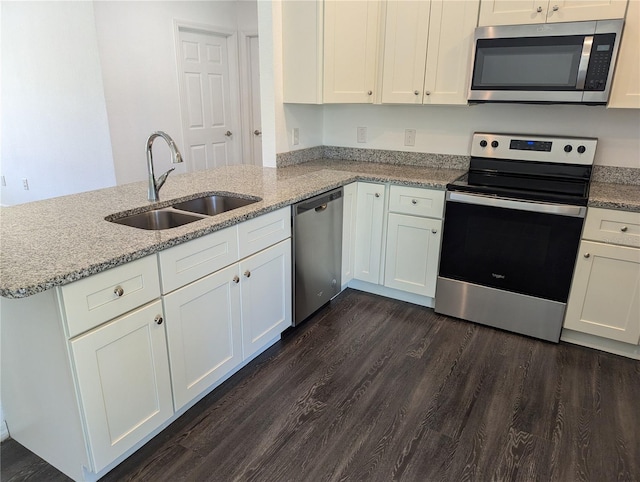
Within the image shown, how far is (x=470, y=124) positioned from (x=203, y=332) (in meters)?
2.29

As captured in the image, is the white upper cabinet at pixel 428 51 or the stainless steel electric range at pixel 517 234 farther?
the white upper cabinet at pixel 428 51

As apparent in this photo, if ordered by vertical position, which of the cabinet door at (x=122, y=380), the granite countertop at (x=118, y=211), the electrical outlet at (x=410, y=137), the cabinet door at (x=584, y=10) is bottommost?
the cabinet door at (x=122, y=380)

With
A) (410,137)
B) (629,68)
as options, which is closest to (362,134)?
(410,137)

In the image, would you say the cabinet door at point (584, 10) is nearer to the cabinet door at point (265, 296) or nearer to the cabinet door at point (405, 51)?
the cabinet door at point (405, 51)

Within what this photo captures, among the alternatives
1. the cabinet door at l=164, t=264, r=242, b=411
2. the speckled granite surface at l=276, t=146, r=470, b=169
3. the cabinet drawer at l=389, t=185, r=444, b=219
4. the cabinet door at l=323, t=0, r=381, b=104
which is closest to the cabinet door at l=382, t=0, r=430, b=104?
the cabinet door at l=323, t=0, r=381, b=104

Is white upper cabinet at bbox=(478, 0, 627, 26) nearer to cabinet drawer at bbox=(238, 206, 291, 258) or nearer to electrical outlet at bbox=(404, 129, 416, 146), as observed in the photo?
electrical outlet at bbox=(404, 129, 416, 146)

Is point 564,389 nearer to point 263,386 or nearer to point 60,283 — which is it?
point 263,386

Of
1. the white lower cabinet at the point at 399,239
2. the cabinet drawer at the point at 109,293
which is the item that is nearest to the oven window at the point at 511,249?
the white lower cabinet at the point at 399,239

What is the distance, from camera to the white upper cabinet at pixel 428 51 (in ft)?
8.63

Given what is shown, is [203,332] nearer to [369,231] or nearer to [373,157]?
[369,231]

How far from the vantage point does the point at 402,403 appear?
2082 mm

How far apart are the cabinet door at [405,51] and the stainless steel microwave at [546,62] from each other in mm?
362

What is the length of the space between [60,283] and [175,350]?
2.06 ft

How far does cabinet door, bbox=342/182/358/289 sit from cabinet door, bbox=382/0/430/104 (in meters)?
0.69
